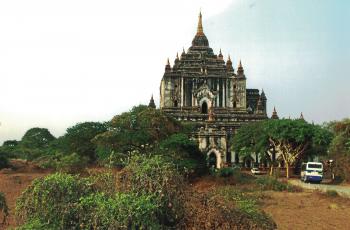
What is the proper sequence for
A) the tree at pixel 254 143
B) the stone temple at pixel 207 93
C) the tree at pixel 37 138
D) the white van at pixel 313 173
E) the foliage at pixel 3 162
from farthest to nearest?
1. the tree at pixel 37 138
2. the stone temple at pixel 207 93
3. the foliage at pixel 3 162
4. the tree at pixel 254 143
5. the white van at pixel 313 173

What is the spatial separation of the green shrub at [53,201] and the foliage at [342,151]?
30.9m

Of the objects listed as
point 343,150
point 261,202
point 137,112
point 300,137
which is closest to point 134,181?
point 261,202

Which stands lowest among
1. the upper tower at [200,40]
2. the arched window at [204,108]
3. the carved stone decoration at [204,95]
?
the arched window at [204,108]

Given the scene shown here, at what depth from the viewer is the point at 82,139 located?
55.4 metres

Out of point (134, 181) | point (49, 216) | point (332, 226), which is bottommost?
point (332, 226)

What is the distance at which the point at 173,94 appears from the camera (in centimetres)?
6306

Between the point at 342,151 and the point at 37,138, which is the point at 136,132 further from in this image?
the point at 37,138

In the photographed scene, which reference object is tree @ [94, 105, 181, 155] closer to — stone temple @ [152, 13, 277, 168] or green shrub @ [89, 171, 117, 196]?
stone temple @ [152, 13, 277, 168]

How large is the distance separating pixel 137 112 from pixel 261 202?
15566 mm

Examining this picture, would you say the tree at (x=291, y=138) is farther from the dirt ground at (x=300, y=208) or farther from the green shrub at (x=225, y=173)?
the dirt ground at (x=300, y=208)

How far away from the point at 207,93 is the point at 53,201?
51820 millimetres

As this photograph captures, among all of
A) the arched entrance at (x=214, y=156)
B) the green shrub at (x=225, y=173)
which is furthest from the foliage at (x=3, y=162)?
the green shrub at (x=225, y=173)

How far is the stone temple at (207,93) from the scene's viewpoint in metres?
60.7

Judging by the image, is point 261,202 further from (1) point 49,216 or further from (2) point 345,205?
(1) point 49,216
